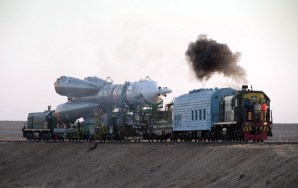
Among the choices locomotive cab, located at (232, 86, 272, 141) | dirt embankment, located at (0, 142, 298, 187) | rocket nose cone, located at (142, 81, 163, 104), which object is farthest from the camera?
rocket nose cone, located at (142, 81, 163, 104)

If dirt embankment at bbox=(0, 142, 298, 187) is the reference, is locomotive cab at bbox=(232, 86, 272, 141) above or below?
above

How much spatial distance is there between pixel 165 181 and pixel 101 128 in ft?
100

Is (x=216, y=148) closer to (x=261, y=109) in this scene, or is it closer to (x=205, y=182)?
(x=205, y=182)

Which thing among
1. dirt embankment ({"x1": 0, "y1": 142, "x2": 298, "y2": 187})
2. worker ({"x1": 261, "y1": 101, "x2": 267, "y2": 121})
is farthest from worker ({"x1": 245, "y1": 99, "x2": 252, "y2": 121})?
dirt embankment ({"x1": 0, "y1": 142, "x2": 298, "y2": 187})

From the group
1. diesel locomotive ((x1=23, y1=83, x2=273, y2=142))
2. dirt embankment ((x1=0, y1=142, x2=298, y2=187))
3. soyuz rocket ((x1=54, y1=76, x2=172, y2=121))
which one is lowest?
dirt embankment ((x1=0, y1=142, x2=298, y2=187))

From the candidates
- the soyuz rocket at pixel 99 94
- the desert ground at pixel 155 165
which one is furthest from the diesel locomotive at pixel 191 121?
the desert ground at pixel 155 165

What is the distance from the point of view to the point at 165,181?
98.4 ft

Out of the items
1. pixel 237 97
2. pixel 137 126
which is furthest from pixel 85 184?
pixel 137 126

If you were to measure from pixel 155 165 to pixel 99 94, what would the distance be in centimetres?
2702

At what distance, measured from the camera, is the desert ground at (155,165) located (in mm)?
24812

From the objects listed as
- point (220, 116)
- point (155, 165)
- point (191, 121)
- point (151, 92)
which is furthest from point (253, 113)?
point (151, 92)

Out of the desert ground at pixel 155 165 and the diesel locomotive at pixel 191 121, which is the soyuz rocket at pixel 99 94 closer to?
the diesel locomotive at pixel 191 121

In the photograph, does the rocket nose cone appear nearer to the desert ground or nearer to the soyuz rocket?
the soyuz rocket

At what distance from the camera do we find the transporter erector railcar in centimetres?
4309
